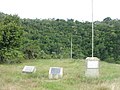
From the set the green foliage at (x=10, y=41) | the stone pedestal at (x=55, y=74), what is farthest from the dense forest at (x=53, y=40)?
the stone pedestal at (x=55, y=74)

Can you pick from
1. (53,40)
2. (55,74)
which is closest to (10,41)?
(55,74)

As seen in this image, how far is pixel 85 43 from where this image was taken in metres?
32.4

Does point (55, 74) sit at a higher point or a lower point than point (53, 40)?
lower

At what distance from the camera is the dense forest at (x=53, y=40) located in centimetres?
2139

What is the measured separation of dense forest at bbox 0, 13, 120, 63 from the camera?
70.2 ft

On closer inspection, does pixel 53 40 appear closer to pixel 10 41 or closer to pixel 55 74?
pixel 10 41

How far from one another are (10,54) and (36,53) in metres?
3.92

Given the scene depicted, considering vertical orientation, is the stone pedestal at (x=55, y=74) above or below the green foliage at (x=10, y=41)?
below

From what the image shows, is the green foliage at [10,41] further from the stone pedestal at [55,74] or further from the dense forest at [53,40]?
the stone pedestal at [55,74]

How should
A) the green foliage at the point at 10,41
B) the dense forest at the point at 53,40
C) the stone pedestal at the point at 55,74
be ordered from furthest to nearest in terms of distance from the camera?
the dense forest at the point at 53,40 → the green foliage at the point at 10,41 → the stone pedestal at the point at 55,74

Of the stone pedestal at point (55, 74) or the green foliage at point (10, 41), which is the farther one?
the green foliage at point (10, 41)

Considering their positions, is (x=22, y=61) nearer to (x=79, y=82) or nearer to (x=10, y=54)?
(x=10, y=54)

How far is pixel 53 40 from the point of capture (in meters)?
34.2

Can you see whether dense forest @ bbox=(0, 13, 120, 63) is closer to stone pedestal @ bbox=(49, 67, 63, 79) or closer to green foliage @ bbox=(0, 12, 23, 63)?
green foliage @ bbox=(0, 12, 23, 63)
